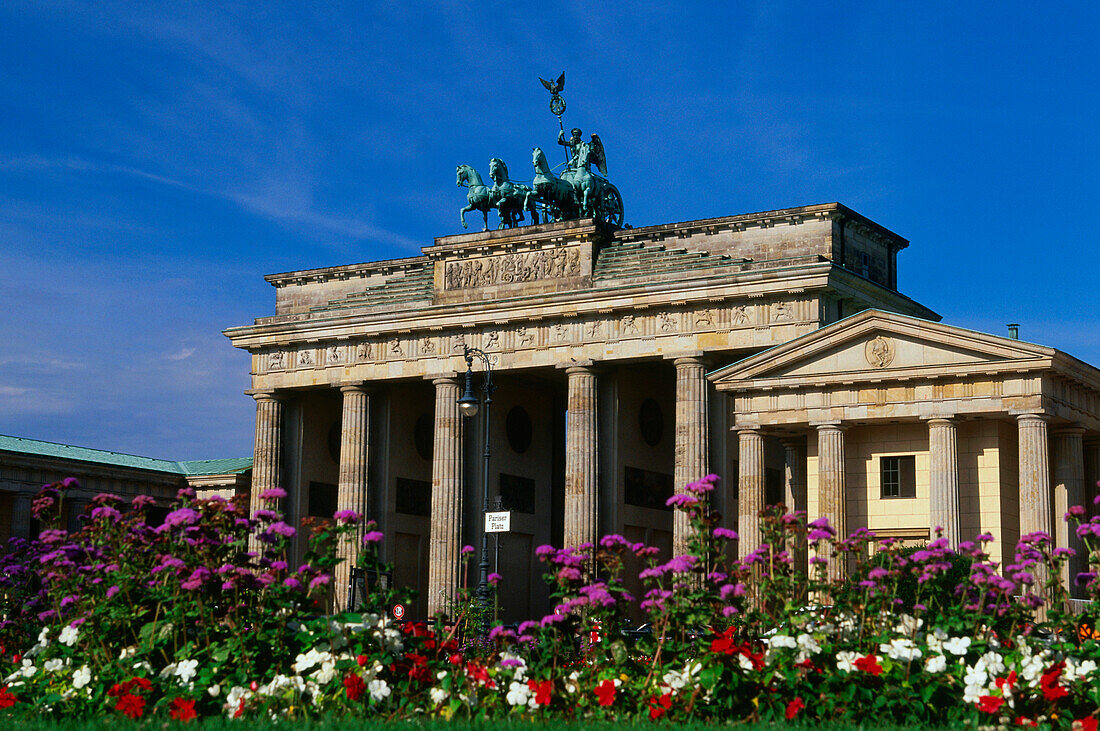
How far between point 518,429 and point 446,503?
728 cm

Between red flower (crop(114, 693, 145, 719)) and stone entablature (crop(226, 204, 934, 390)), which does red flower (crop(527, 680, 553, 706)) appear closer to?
red flower (crop(114, 693, 145, 719))

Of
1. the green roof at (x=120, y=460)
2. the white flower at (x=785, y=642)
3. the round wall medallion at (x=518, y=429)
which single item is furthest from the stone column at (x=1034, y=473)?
the green roof at (x=120, y=460)

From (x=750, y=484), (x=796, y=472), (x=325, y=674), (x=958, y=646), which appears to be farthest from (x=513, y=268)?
(x=958, y=646)

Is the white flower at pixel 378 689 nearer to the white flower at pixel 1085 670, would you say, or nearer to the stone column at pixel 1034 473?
the white flower at pixel 1085 670

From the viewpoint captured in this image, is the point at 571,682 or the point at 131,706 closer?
the point at 131,706

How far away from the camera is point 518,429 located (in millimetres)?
62844

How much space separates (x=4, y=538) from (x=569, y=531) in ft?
110

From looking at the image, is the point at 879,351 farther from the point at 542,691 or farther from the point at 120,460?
the point at 120,460

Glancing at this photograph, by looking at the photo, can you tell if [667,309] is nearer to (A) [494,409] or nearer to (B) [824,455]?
(A) [494,409]

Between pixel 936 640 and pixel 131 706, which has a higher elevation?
pixel 936 640

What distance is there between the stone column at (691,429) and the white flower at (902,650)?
34.2m

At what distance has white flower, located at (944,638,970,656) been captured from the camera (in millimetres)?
16125

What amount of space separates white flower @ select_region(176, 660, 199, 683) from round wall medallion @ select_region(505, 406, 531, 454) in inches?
1794

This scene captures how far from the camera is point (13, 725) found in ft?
48.6
